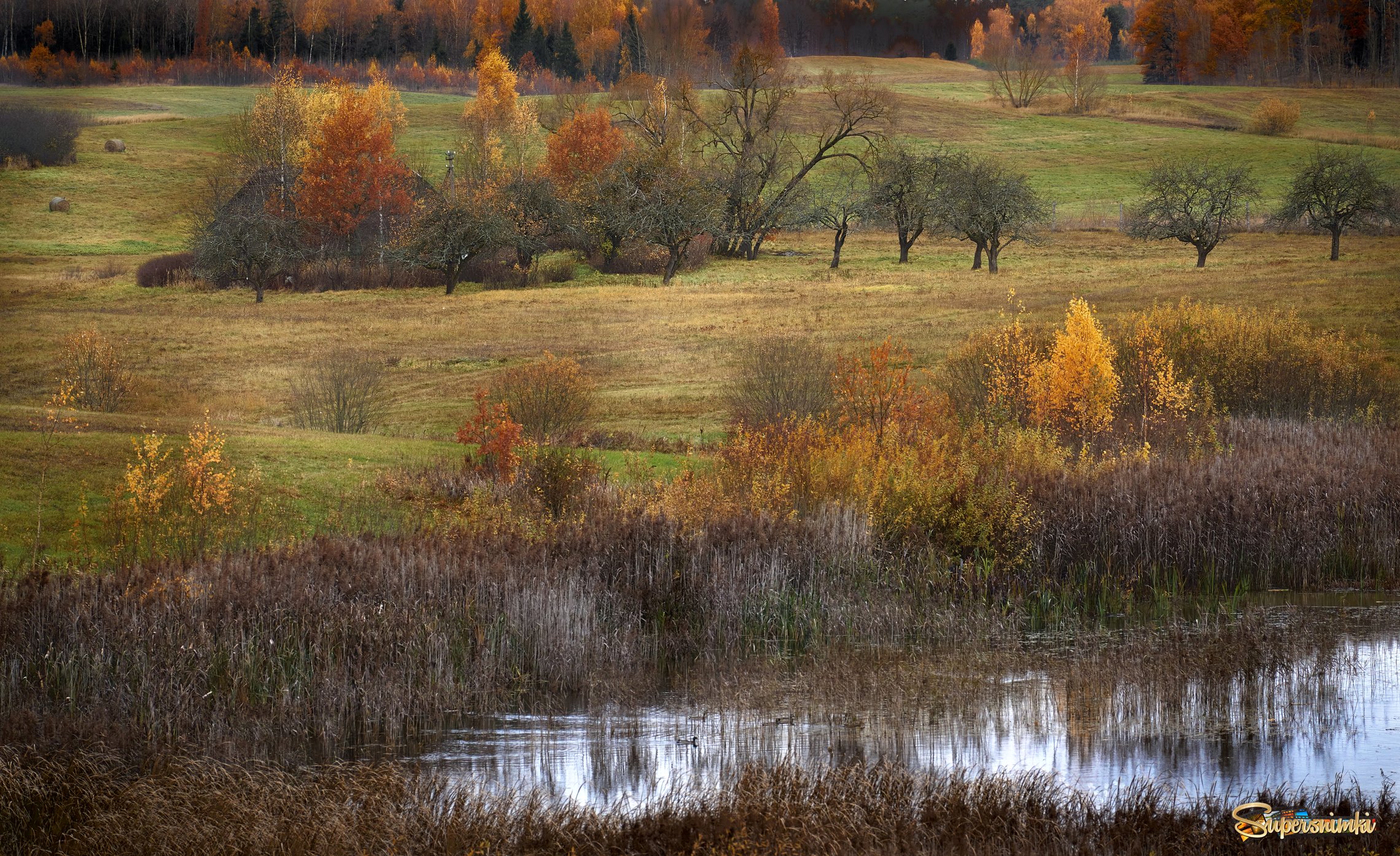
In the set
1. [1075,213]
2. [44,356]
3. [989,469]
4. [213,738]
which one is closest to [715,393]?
[989,469]

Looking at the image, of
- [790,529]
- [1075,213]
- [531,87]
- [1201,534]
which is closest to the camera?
[790,529]

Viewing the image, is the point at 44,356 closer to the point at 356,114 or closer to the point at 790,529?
the point at 790,529

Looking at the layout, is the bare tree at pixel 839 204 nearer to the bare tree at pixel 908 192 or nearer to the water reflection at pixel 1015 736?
the bare tree at pixel 908 192

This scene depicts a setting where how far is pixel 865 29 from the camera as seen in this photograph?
136250 millimetres

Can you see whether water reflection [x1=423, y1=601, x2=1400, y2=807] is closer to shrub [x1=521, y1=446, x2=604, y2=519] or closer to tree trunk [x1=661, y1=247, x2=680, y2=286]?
shrub [x1=521, y1=446, x2=604, y2=519]

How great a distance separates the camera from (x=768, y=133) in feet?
245

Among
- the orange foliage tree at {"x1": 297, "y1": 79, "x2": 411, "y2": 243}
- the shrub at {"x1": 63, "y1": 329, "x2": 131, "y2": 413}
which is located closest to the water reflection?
the shrub at {"x1": 63, "y1": 329, "x2": 131, "y2": 413}

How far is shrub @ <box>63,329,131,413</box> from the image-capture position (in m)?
31.6

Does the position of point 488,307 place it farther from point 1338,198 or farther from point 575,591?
point 575,591

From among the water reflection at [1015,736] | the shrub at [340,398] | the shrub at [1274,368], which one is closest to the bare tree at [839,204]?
the shrub at [1274,368]

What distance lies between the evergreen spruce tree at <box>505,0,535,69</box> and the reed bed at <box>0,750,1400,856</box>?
4303 inches

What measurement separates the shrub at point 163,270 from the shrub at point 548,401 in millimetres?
31939

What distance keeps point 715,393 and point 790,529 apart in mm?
17740

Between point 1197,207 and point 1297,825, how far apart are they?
52.9 meters
